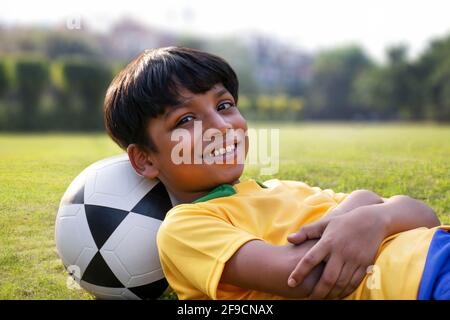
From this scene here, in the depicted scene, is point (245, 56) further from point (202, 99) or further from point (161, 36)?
point (202, 99)

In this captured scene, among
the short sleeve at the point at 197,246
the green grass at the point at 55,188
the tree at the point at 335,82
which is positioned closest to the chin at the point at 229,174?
the short sleeve at the point at 197,246

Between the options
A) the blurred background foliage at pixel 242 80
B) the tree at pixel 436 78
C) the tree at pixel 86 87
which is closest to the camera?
the tree at pixel 436 78

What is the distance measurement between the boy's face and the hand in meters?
0.46

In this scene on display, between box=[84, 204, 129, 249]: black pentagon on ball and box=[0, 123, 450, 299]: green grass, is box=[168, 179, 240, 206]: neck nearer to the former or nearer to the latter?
box=[84, 204, 129, 249]: black pentagon on ball

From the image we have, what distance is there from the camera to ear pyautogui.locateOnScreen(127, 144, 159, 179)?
201 centimetres

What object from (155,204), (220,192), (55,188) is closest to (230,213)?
(220,192)

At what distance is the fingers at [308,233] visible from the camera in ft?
5.16

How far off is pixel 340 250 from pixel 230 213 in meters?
0.42

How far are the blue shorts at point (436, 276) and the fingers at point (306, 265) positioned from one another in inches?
12.2

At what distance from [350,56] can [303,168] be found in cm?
3743

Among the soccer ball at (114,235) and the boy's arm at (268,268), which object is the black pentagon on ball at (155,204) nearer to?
the soccer ball at (114,235)

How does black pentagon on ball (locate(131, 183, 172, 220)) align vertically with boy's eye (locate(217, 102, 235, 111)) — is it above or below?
below

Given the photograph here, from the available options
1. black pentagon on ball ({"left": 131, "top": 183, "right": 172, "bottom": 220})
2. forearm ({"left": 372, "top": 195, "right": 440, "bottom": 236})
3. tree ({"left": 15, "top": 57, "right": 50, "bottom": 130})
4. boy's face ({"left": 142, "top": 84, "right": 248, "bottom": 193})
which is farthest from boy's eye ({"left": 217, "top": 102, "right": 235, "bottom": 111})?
tree ({"left": 15, "top": 57, "right": 50, "bottom": 130})
